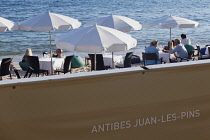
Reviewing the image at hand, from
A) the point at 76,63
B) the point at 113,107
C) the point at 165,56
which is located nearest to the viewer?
the point at 113,107

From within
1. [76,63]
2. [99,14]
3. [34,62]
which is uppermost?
[99,14]

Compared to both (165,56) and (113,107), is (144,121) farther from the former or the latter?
(165,56)

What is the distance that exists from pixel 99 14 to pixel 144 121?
46.9m

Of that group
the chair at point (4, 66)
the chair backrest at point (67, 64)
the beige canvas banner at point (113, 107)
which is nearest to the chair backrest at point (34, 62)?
the chair at point (4, 66)

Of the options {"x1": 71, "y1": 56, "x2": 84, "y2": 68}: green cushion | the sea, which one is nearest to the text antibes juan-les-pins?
{"x1": 71, "y1": 56, "x2": 84, "y2": 68}: green cushion

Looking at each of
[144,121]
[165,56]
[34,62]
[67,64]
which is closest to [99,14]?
[165,56]

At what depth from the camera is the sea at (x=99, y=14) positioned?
90.1ft

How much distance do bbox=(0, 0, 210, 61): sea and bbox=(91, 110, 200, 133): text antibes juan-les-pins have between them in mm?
20029

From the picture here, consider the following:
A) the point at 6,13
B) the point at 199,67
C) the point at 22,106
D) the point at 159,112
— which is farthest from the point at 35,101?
the point at 6,13

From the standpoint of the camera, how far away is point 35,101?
10.4 ft

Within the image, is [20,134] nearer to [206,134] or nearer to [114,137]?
[114,137]

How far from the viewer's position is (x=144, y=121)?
354 cm

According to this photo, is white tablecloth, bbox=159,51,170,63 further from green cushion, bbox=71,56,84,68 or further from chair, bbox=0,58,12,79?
chair, bbox=0,58,12,79

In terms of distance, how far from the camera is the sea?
90.1 ft
